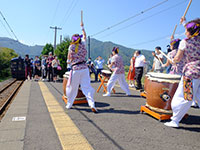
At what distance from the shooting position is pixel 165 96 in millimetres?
3822

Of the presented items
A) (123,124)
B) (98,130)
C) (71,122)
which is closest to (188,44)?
(123,124)

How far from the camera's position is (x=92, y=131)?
3.22 meters

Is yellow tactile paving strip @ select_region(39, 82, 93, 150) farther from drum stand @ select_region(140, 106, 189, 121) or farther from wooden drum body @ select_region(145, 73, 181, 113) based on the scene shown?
wooden drum body @ select_region(145, 73, 181, 113)

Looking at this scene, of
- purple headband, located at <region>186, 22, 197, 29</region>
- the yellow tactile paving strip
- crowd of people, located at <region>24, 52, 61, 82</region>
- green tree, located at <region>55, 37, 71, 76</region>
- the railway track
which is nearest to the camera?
the yellow tactile paving strip

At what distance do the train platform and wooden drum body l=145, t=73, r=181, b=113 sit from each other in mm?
334

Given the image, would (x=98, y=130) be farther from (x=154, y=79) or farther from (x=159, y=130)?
(x=154, y=79)

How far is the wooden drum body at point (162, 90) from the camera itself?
375 centimetres

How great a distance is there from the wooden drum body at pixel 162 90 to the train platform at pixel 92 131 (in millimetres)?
334

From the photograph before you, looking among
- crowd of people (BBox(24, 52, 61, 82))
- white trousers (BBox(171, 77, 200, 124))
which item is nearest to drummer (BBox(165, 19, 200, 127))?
white trousers (BBox(171, 77, 200, 124))

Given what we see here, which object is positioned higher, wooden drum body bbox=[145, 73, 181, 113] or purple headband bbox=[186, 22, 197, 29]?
purple headband bbox=[186, 22, 197, 29]

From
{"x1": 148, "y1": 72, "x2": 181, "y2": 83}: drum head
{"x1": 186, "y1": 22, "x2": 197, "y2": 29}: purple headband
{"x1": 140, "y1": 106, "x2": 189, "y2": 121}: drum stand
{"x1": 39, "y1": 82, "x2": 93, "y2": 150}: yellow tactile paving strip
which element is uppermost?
{"x1": 186, "y1": 22, "x2": 197, "y2": 29}: purple headband

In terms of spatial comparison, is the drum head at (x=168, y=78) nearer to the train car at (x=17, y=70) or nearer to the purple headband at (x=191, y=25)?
the purple headband at (x=191, y=25)

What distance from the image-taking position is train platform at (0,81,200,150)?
268cm

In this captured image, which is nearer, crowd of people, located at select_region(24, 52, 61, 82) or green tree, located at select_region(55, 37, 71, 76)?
crowd of people, located at select_region(24, 52, 61, 82)
